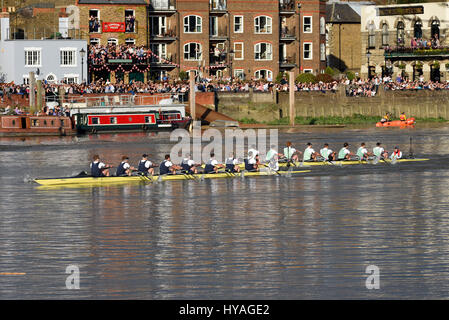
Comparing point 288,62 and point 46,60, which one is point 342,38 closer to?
point 288,62

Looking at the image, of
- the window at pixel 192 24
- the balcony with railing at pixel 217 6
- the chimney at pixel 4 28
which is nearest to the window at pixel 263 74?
the balcony with railing at pixel 217 6

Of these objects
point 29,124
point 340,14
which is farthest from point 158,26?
point 340,14

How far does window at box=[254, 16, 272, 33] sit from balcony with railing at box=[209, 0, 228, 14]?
3572 millimetres

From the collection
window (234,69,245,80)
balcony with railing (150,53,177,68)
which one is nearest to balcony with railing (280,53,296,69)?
window (234,69,245,80)

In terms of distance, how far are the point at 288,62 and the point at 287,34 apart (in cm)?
286

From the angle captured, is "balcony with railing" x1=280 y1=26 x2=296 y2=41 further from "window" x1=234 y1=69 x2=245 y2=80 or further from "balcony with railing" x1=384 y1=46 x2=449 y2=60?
"balcony with railing" x1=384 y1=46 x2=449 y2=60

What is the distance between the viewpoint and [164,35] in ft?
298

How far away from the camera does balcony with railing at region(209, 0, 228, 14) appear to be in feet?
302

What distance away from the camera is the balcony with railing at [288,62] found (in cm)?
9625

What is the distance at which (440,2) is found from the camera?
318 feet
